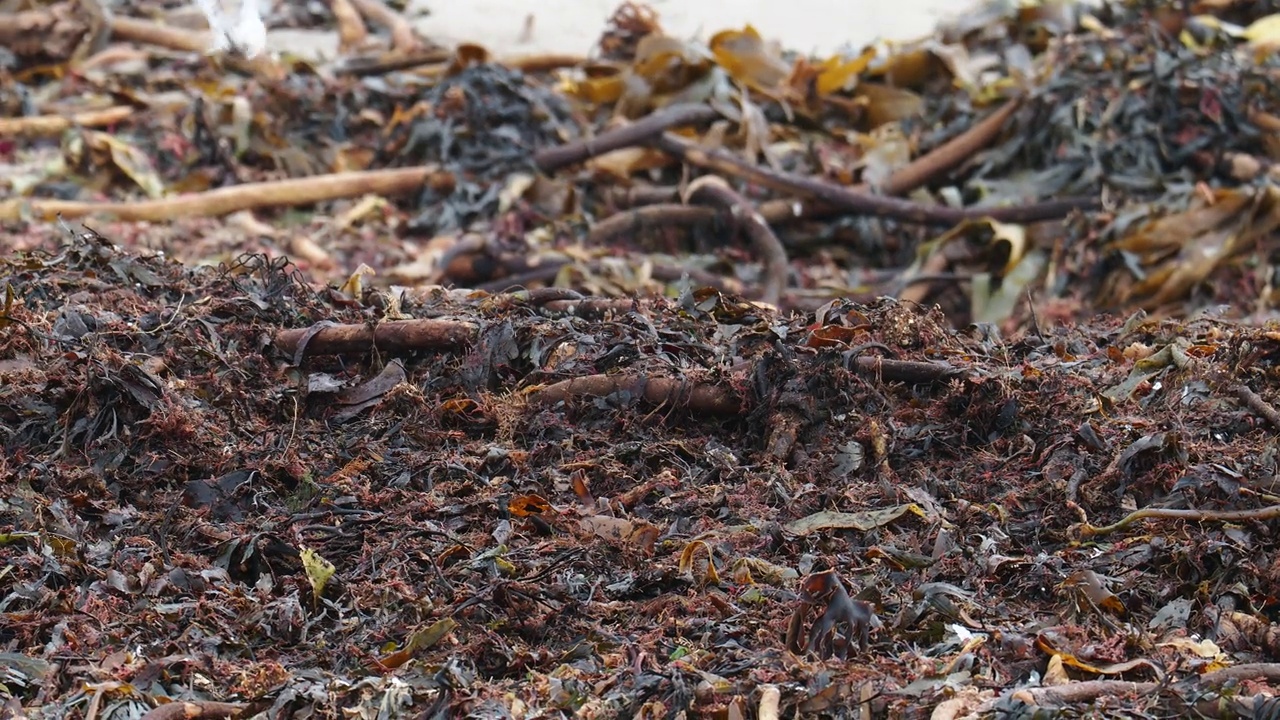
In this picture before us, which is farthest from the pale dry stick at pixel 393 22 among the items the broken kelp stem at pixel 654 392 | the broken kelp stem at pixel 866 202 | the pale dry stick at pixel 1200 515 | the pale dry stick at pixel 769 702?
the pale dry stick at pixel 769 702

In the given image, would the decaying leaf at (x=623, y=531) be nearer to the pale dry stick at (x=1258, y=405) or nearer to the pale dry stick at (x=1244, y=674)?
the pale dry stick at (x=1244, y=674)

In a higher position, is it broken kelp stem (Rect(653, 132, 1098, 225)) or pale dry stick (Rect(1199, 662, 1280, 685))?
pale dry stick (Rect(1199, 662, 1280, 685))

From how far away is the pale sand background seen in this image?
8.53 m

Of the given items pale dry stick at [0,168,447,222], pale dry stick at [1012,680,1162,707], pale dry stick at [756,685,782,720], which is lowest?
pale dry stick at [0,168,447,222]

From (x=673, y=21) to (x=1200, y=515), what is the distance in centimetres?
682

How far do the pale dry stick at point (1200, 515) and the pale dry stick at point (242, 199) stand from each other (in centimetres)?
464

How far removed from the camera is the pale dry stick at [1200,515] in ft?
7.66

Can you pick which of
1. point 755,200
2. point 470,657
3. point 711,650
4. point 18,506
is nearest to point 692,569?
point 711,650

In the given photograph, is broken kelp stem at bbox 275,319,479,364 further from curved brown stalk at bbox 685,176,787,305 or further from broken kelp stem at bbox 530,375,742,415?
curved brown stalk at bbox 685,176,787,305

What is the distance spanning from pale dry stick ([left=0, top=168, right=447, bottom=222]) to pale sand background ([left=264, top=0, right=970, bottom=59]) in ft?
6.41

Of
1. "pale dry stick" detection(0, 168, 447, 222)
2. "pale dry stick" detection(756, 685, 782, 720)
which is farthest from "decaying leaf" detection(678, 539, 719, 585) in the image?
"pale dry stick" detection(0, 168, 447, 222)

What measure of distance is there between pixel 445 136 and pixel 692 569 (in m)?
4.73

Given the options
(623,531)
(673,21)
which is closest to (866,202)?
(673,21)

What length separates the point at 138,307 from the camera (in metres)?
3.15
